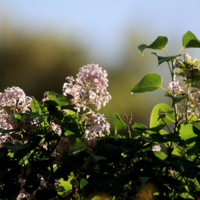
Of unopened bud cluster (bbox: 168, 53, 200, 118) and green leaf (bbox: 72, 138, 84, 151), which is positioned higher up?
unopened bud cluster (bbox: 168, 53, 200, 118)

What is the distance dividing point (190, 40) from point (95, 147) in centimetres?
43

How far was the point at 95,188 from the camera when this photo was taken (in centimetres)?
79

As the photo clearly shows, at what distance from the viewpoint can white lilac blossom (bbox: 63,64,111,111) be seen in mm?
848

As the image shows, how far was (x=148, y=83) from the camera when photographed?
0.90m

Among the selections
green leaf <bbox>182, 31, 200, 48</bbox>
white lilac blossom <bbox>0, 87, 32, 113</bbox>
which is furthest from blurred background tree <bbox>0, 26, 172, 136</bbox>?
green leaf <bbox>182, 31, 200, 48</bbox>

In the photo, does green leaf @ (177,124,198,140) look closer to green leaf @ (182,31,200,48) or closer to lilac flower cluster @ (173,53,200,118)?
lilac flower cluster @ (173,53,200,118)

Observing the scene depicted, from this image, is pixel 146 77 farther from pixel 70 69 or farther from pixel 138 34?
pixel 138 34

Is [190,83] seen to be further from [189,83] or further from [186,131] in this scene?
[186,131]

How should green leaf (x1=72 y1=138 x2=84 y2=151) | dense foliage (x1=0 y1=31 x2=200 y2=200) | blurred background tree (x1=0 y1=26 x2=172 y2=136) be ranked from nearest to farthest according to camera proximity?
dense foliage (x1=0 y1=31 x2=200 y2=200)
green leaf (x1=72 y1=138 x2=84 y2=151)
blurred background tree (x1=0 y1=26 x2=172 y2=136)

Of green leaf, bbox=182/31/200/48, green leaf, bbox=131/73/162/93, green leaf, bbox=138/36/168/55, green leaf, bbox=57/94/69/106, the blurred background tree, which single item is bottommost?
the blurred background tree

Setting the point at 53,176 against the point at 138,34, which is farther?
the point at 138,34

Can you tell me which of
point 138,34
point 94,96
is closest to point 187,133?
point 94,96

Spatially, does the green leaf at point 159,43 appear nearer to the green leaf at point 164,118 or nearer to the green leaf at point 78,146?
the green leaf at point 164,118

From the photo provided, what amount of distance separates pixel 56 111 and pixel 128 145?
20 cm
